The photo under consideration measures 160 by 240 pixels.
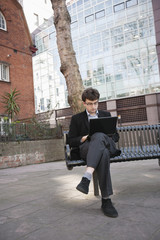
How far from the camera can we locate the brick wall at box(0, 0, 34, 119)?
18.2 meters

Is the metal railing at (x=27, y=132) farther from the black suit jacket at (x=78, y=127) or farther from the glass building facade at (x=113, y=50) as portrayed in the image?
the glass building facade at (x=113, y=50)

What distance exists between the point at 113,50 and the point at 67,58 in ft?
79.0

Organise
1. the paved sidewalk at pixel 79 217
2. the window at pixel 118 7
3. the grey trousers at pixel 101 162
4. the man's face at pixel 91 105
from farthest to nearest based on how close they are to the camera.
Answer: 1. the window at pixel 118 7
2. the man's face at pixel 91 105
3. the grey trousers at pixel 101 162
4. the paved sidewalk at pixel 79 217

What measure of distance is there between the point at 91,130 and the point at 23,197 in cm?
167

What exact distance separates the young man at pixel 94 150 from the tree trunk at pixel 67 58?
558cm

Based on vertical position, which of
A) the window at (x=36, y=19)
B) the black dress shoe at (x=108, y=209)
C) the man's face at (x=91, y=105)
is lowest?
the black dress shoe at (x=108, y=209)

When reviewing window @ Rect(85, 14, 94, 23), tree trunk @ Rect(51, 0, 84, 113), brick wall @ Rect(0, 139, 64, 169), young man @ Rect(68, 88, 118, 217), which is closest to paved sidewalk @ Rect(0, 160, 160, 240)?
young man @ Rect(68, 88, 118, 217)

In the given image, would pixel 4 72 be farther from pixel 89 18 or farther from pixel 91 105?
pixel 89 18

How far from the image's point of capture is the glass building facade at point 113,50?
28844 mm

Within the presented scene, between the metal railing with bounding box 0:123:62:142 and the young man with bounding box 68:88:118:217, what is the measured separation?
26.8 feet

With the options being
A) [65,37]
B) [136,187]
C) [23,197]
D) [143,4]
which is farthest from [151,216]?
[143,4]

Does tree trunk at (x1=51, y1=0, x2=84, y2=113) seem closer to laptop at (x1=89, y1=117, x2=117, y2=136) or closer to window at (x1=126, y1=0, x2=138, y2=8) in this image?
laptop at (x1=89, y1=117, x2=117, y2=136)

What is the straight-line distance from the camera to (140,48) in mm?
29328

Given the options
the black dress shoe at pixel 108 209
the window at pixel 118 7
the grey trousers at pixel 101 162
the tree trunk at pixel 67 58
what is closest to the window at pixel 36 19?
the window at pixel 118 7
